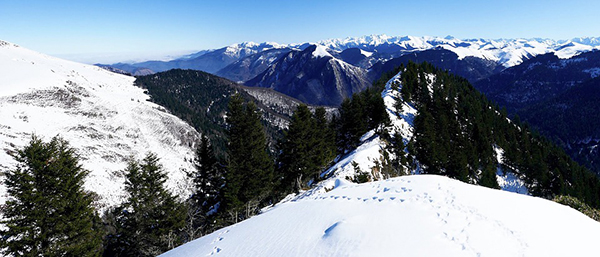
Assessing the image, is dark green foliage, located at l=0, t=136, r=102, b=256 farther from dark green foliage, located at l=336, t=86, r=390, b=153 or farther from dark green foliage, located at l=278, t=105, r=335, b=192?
dark green foliage, located at l=336, t=86, r=390, b=153

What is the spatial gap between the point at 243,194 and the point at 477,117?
69750 millimetres

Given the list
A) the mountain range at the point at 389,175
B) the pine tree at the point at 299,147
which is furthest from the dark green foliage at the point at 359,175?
the pine tree at the point at 299,147

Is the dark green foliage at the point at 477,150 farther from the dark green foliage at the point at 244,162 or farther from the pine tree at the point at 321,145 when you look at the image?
the dark green foliage at the point at 244,162

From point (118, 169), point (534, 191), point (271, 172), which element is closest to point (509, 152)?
point (534, 191)

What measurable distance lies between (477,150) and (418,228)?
64599 millimetres

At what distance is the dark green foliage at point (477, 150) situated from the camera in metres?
46.6

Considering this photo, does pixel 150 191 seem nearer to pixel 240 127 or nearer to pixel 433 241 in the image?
pixel 240 127

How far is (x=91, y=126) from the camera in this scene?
272 ft

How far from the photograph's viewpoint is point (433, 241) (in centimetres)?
792

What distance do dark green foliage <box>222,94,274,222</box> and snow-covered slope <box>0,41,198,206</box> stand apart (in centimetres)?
4919

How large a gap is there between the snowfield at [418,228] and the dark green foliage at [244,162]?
15.5 meters

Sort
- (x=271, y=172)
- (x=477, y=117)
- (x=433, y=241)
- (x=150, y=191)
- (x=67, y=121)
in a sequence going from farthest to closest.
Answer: (x=67, y=121) < (x=477, y=117) < (x=271, y=172) < (x=150, y=191) < (x=433, y=241)

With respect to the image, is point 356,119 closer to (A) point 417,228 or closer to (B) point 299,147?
(B) point 299,147

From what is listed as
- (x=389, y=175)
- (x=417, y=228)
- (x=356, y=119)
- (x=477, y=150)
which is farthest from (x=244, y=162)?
(x=477, y=150)
